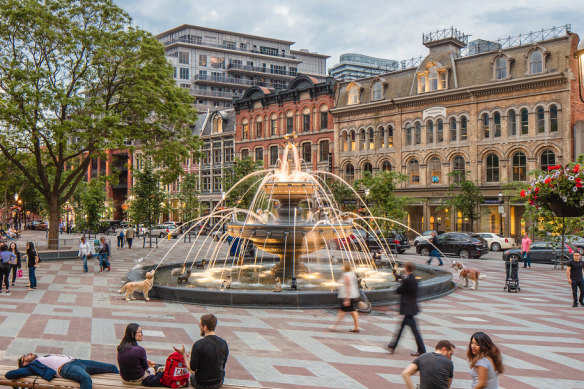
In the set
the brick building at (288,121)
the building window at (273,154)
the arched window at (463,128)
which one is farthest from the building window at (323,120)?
the arched window at (463,128)

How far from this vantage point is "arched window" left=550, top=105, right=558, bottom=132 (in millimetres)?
38469

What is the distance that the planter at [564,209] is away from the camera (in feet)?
31.0

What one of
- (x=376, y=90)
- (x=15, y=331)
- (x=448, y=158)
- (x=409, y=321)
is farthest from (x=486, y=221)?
(x=15, y=331)

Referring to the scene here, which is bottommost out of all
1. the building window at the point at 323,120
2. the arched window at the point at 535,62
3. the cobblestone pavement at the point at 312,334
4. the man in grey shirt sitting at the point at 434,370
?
the cobblestone pavement at the point at 312,334

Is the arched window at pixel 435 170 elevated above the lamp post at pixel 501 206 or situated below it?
above

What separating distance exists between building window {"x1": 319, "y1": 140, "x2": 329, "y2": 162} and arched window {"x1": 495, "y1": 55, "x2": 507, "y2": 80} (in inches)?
755

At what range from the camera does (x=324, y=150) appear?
5519 cm

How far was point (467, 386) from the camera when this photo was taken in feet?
Answer: 25.2

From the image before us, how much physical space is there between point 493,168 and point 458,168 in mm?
3120

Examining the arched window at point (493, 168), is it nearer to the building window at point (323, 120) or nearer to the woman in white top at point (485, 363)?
the building window at point (323, 120)

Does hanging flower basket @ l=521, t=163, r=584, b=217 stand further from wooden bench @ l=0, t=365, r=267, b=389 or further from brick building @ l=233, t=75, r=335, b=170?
brick building @ l=233, t=75, r=335, b=170

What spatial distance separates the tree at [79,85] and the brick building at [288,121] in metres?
26.7

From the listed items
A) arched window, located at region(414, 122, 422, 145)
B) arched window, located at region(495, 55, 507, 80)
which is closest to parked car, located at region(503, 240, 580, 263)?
arched window, located at region(495, 55, 507, 80)

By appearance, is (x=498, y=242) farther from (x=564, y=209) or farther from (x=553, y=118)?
(x=564, y=209)
